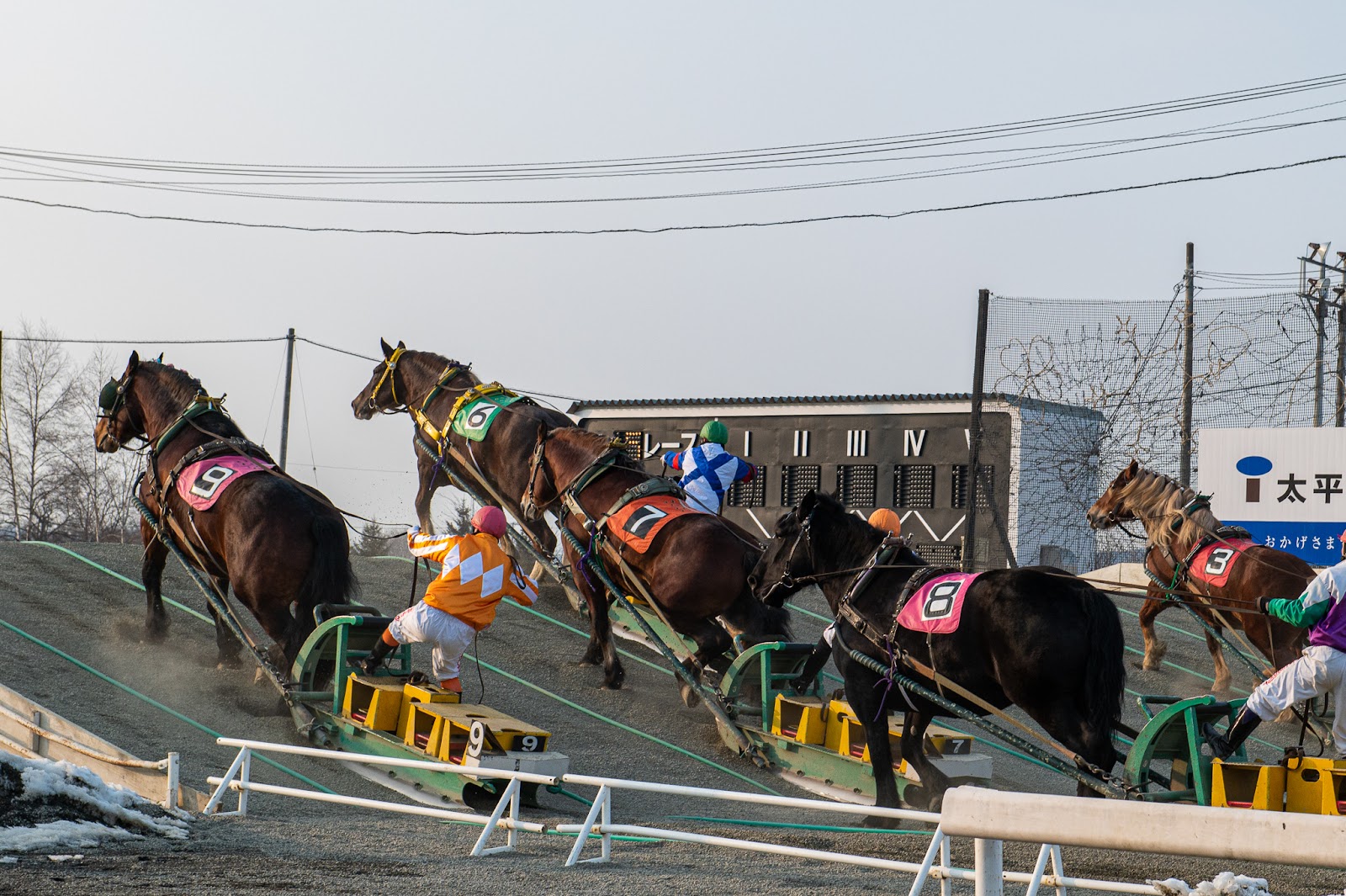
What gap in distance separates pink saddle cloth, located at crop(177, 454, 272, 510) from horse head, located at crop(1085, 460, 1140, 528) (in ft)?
23.7

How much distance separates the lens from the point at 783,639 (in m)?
10.3

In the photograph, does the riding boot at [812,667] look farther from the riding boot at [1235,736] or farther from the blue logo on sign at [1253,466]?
the blue logo on sign at [1253,466]

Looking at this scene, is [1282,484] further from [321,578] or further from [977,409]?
[321,578]

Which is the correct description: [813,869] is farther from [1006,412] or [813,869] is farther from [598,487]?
[1006,412]

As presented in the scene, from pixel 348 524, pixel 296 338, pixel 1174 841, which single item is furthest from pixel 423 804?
pixel 296 338

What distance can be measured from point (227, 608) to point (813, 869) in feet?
17.9

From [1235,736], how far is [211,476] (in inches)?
277

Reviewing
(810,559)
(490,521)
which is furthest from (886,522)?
(490,521)

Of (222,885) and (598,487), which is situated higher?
(598,487)

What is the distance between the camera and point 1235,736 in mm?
7383

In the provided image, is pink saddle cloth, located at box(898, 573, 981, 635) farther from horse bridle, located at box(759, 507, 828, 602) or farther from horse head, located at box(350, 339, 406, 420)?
horse head, located at box(350, 339, 406, 420)

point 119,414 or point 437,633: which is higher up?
point 119,414

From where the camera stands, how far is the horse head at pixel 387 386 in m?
13.5

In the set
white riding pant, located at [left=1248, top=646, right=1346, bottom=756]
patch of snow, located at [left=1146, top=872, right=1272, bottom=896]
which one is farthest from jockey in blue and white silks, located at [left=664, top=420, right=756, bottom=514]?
patch of snow, located at [left=1146, top=872, right=1272, bottom=896]
